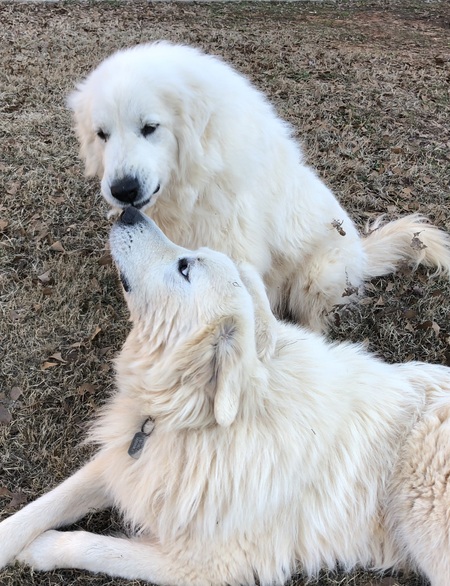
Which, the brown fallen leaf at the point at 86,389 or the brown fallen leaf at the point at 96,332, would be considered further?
the brown fallen leaf at the point at 96,332

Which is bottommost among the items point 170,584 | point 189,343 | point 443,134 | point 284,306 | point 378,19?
point 170,584

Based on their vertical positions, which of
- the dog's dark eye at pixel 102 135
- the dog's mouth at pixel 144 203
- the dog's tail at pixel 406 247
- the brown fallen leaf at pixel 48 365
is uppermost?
the dog's dark eye at pixel 102 135

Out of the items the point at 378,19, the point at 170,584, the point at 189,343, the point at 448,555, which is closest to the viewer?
the point at 189,343

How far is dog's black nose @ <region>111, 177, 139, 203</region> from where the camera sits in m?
2.48

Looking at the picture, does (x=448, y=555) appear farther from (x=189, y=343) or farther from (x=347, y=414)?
(x=189, y=343)

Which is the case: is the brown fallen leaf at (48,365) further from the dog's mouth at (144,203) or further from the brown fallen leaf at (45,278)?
the dog's mouth at (144,203)

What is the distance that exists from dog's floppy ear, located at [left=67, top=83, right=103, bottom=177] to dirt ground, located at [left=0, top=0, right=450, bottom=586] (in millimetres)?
954

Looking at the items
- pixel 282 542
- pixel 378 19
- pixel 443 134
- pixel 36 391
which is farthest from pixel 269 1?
pixel 282 542

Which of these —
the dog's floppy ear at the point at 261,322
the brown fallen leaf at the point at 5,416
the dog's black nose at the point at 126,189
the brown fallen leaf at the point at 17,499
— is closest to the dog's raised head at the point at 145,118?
the dog's black nose at the point at 126,189

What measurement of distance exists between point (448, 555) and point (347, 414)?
0.65 metres

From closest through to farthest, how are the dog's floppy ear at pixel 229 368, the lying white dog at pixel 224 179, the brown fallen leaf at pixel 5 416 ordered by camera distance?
the dog's floppy ear at pixel 229 368, the lying white dog at pixel 224 179, the brown fallen leaf at pixel 5 416

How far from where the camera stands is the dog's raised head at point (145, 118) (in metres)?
2.48

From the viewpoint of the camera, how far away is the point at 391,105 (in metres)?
5.78

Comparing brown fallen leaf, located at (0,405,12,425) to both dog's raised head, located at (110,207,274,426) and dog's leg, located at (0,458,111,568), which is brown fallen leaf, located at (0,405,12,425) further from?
dog's raised head, located at (110,207,274,426)
